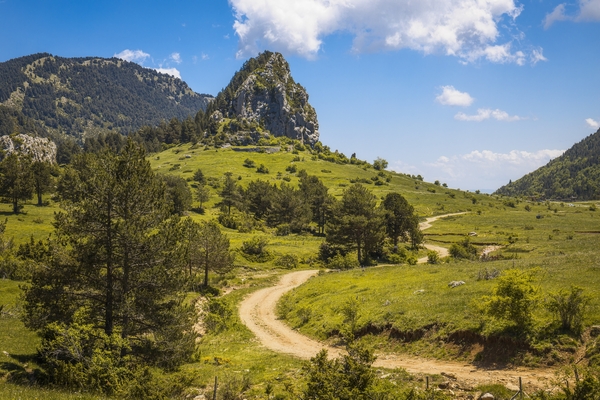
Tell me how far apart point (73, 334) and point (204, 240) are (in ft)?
91.6

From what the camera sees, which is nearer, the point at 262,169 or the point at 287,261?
the point at 287,261

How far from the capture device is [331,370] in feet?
38.0

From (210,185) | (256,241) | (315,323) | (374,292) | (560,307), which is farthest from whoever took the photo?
(210,185)

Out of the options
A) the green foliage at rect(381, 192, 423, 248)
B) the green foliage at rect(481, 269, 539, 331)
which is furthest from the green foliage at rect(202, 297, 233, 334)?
the green foliage at rect(381, 192, 423, 248)

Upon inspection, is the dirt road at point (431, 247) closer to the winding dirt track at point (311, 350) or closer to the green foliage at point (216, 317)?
the winding dirt track at point (311, 350)

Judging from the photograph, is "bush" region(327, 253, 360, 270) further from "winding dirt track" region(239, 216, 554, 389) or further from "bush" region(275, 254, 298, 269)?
"winding dirt track" region(239, 216, 554, 389)

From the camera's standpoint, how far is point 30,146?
134 metres

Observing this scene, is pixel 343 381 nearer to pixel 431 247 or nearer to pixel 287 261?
pixel 287 261

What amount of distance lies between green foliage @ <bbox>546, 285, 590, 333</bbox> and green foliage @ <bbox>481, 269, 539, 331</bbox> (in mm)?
989

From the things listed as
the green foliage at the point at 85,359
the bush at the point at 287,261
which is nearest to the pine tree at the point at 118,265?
the green foliage at the point at 85,359

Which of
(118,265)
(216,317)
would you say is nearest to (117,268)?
→ (118,265)

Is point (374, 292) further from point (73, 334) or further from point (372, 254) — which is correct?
point (372, 254)

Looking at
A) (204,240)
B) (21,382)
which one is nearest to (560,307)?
(21,382)

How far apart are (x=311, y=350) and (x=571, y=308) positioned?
53.4 feet
